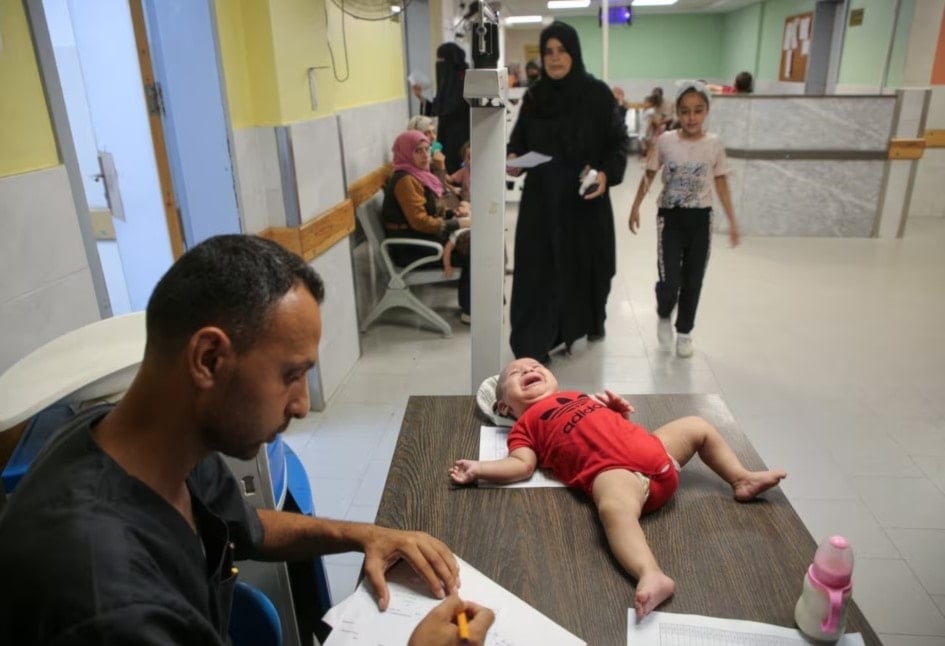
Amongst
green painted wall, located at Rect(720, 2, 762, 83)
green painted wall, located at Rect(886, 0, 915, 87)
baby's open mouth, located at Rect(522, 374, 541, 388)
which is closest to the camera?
baby's open mouth, located at Rect(522, 374, 541, 388)

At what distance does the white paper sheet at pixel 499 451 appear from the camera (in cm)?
147

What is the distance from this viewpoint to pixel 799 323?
13.3 feet

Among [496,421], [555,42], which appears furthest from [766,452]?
[555,42]

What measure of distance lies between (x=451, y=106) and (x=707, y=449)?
404 cm

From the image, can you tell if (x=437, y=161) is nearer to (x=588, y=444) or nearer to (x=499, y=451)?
(x=499, y=451)

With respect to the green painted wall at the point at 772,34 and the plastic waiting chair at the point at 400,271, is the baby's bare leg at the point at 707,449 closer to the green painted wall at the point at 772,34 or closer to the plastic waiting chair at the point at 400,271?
the plastic waiting chair at the point at 400,271

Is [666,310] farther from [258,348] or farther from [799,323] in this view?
[258,348]

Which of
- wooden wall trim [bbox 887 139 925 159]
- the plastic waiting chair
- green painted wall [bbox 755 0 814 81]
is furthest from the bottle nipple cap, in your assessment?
green painted wall [bbox 755 0 814 81]

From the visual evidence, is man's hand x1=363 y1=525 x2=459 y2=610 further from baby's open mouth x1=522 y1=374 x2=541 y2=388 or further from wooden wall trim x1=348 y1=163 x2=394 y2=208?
wooden wall trim x1=348 y1=163 x2=394 y2=208

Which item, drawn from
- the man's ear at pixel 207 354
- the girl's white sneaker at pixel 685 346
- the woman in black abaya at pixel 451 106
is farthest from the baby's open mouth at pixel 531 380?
the woman in black abaya at pixel 451 106

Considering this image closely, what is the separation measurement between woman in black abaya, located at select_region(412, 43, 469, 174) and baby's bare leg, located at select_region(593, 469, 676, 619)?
4059 mm

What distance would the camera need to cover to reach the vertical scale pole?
178 centimetres

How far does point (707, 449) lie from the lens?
4.98ft

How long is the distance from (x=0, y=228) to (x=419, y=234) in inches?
104
